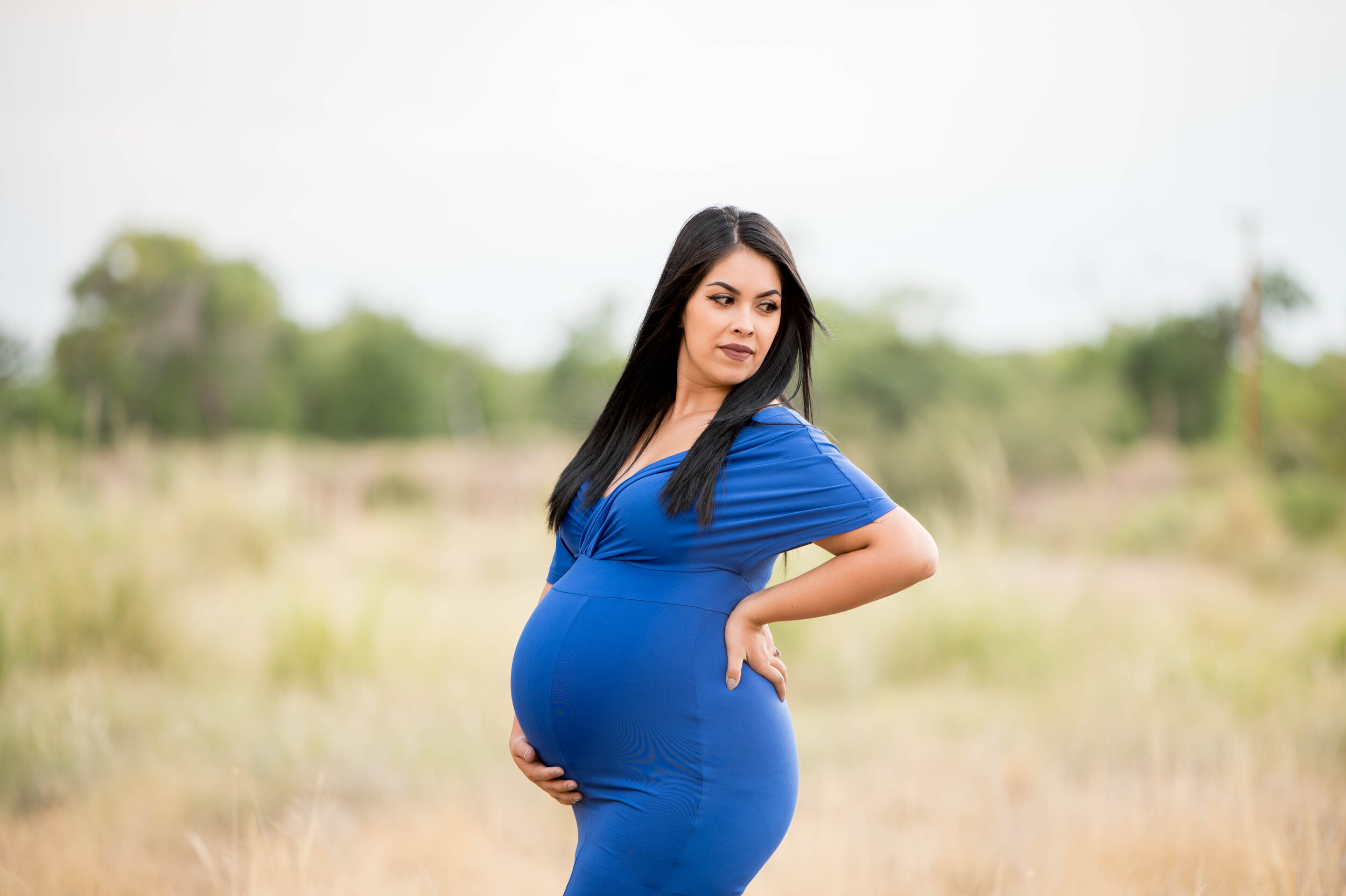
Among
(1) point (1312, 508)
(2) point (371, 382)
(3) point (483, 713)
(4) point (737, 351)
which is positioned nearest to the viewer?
(4) point (737, 351)

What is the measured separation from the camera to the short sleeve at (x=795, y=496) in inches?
74.3

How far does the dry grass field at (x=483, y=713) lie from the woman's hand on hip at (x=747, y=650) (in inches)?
62.5

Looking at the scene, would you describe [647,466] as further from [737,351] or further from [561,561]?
[561,561]

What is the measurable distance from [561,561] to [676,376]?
1.85ft

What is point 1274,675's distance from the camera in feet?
18.6

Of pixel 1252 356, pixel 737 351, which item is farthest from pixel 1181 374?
pixel 737 351

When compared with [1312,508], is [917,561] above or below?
above

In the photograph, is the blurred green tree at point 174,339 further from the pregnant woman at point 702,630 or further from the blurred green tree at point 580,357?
the pregnant woman at point 702,630

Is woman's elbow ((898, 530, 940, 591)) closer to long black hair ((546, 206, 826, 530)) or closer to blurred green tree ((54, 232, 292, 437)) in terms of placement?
long black hair ((546, 206, 826, 530))

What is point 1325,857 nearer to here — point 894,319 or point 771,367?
point 771,367

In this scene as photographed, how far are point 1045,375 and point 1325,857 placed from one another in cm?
2368

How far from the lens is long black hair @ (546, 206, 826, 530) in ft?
6.46

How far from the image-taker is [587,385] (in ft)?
82.0

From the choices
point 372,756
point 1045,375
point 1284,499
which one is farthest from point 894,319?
point 372,756
